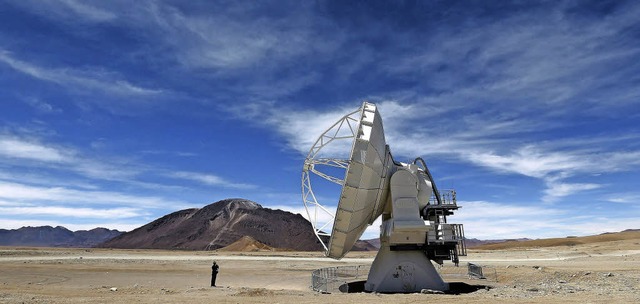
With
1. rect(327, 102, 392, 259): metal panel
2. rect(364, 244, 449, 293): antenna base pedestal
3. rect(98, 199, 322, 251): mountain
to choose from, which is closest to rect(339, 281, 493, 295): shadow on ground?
rect(364, 244, 449, 293): antenna base pedestal

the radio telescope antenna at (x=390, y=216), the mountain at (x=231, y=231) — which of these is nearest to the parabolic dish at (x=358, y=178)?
the radio telescope antenna at (x=390, y=216)

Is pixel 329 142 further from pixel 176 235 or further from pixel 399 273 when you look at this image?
pixel 176 235

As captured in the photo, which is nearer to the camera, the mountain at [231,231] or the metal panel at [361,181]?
the metal panel at [361,181]

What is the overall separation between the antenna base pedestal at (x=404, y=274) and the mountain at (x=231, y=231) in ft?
456

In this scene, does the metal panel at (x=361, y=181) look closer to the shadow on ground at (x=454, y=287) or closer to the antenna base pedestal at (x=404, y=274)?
the antenna base pedestal at (x=404, y=274)

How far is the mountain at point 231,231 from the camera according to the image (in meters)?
168

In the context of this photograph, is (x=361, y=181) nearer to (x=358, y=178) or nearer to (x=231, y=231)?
(x=358, y=178)

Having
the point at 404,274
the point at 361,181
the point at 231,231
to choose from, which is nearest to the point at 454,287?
the point at 404,274

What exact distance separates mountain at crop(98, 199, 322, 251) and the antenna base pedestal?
138946mm

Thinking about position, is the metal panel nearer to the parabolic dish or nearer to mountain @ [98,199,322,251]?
the parabolic dish

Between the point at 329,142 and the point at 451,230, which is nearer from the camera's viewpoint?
the point at 329,142

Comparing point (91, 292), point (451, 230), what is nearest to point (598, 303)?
point (451, 230)

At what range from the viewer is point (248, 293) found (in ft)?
70.3

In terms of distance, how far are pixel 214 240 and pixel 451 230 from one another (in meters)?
148
